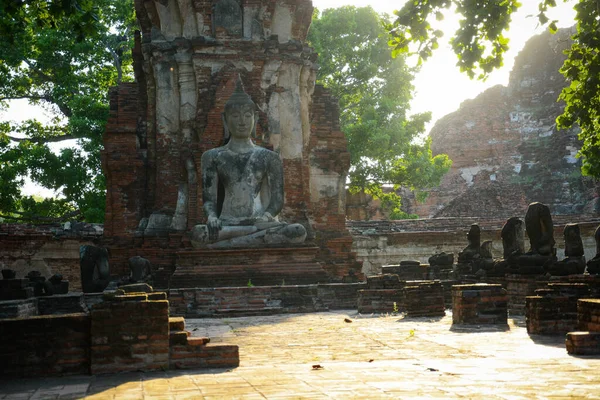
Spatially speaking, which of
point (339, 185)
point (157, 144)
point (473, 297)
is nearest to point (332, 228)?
point (339, 185)

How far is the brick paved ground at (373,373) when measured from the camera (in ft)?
15.3

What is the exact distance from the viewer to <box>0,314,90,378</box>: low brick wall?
5578 millimetres

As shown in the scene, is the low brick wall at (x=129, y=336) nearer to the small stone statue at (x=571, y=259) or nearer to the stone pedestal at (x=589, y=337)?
the stone pedestal at (x=589, y=337)

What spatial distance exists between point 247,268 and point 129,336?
25.0ft

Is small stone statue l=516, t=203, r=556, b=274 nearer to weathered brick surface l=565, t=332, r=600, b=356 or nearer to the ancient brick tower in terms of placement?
weathered brick surface l=565, t=332, r=600, b=356

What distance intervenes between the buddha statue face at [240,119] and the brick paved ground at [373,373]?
722cm

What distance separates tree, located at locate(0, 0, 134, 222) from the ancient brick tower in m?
5.41

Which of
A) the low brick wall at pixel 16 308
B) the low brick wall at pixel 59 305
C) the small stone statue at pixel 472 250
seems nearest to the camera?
the low brick wall at pixel 16 308

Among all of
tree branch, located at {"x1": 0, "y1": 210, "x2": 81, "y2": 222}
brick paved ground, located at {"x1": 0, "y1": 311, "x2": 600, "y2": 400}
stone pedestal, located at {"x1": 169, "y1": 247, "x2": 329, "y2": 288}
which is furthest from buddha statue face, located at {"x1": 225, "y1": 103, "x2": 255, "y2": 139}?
tree branch, located at {"x1": 0, "y1": 210, "x2": 81, "y2": 222}

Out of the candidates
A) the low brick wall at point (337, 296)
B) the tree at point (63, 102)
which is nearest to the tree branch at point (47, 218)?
the tree at point (63, 102)

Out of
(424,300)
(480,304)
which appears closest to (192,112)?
(424,300)

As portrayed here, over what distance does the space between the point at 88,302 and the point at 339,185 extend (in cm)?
826

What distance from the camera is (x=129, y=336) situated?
579 centimetres

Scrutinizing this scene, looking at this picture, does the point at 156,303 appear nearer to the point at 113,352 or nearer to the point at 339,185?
the point at 113,352
